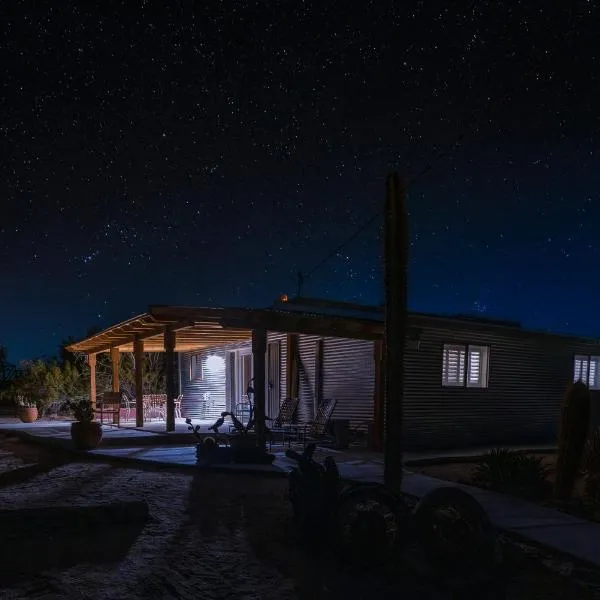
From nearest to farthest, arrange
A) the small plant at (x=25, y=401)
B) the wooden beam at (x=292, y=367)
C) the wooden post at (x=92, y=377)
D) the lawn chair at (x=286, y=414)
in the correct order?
the lawn chair at (x=286, y=414) < the wooden beam at (x=292, y=367) < the wooden post at (x=92, y=377) < the small plant at (x=25, y=401)

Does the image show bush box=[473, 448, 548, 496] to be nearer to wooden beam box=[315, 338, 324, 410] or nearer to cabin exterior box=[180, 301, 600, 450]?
cabin exterior box=[180, 301, 600, 450]

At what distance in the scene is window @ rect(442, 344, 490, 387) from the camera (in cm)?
1510

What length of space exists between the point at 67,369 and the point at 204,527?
2061 cm

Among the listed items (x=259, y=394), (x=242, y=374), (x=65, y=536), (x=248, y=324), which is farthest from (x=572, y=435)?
(x=242, y=374)

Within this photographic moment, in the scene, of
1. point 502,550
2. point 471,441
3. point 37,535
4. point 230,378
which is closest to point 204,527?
point 37,535

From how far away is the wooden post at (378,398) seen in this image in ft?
43.8

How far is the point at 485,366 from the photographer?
1574cm

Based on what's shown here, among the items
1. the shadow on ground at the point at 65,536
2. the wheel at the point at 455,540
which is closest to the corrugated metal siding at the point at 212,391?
the shadow on ground at the point at 65,536

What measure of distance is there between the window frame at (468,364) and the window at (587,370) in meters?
3.54

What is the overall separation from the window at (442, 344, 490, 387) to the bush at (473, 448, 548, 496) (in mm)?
5632

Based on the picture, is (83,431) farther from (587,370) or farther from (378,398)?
(587,370)

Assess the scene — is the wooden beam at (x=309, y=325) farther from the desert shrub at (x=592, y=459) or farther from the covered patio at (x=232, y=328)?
the desert shrub at (x=592, y=459)

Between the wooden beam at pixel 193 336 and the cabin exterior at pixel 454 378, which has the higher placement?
the wooden beam at pixel 193 336

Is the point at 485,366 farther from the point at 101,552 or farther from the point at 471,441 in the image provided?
the point at 101,552
